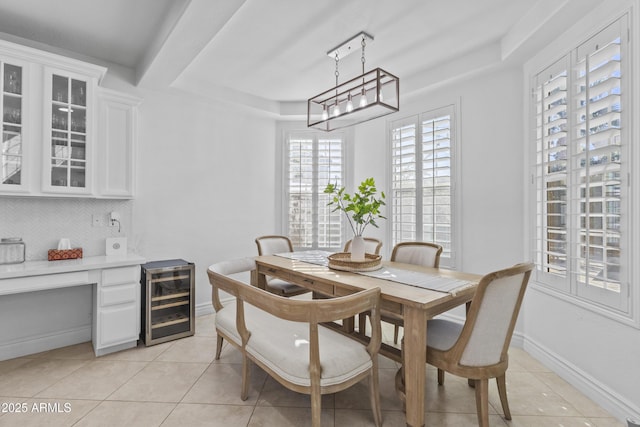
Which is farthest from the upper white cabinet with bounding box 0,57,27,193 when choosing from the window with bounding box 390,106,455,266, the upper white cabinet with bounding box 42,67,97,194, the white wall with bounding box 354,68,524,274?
the white wall with bounding box 354,68,524,274

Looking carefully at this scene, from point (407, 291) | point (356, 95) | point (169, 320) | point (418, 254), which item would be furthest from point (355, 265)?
point (169, 320)

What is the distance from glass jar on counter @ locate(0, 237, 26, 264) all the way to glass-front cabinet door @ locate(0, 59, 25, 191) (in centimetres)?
48

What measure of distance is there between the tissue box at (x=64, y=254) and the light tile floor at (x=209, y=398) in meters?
0.85

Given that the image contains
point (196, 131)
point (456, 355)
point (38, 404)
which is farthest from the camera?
point (196, 131)

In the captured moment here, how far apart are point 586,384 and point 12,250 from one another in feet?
14.8

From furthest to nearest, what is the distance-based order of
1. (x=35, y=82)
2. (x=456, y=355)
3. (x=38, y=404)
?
(x=35, y=82)
(x=38, y=404)
(x=456, y=355)

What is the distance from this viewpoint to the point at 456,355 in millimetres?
1645

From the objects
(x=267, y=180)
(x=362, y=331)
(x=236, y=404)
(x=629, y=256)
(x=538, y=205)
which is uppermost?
(x=267, y=180)

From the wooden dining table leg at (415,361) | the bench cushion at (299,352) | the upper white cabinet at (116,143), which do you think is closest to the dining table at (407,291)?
the wooden dining table leg at (415,361)

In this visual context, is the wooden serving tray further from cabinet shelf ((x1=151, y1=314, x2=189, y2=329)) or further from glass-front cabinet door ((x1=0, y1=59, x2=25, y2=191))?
glass-front cabinet door ((x1=0, y1=59, x2=25, y2=191))

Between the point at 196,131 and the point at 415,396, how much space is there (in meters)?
3.52

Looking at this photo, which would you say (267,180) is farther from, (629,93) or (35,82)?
(629,93)

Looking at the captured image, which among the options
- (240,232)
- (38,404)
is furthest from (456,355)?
(240,232)

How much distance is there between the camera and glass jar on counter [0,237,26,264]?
8.18 feet
